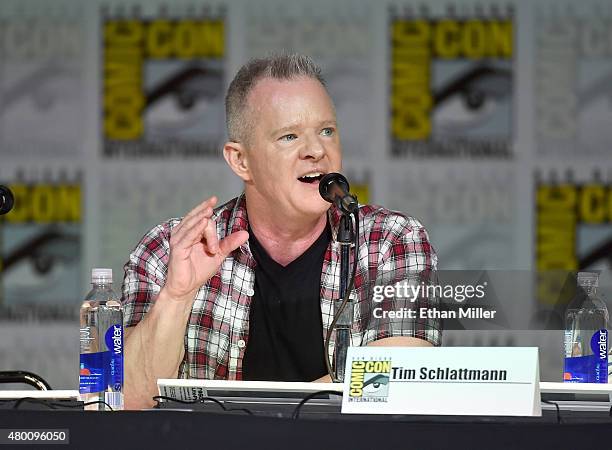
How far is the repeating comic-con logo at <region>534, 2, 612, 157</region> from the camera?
14.1 feet

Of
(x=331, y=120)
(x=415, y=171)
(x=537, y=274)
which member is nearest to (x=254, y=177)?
(x=331, y=120)

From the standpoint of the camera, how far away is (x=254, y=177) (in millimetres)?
2727

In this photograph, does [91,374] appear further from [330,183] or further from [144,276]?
[144,276]

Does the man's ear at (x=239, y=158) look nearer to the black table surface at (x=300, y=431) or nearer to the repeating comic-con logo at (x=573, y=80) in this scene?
the black table surface at (x=300, y=431)

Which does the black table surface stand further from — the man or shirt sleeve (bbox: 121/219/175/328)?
shirt sleeve (bbox: 121/219/175/328)

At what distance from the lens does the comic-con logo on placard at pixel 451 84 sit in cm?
433

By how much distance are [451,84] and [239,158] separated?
Answer: 70.5 inches

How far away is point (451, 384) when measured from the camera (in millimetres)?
1682

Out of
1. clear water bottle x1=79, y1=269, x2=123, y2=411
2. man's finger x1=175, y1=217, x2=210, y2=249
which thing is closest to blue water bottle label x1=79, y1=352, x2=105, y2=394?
clear water bottle x1=79, y1=269, x2=123, y2=411

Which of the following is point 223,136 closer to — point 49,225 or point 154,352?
point 49,225

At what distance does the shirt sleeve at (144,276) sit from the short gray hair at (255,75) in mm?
320

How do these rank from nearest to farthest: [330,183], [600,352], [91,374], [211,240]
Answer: [91,374], [600,352], [330,183], [211,240]

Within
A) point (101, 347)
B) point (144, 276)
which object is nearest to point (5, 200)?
point (101, 347)

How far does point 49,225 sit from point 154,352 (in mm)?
2228
